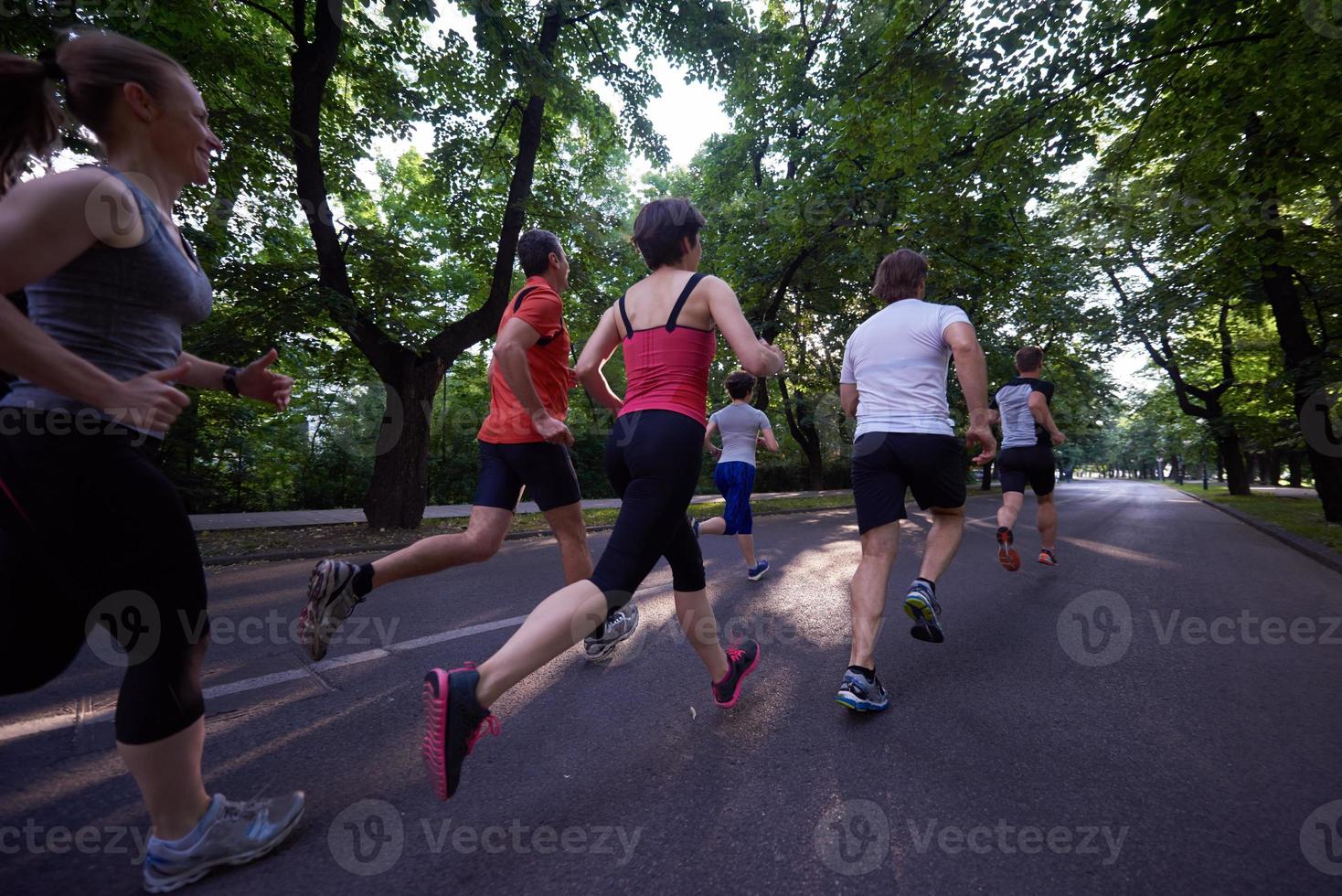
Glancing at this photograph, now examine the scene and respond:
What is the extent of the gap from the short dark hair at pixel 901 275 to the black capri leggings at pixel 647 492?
1.74m

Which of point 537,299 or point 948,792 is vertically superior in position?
point 537,299

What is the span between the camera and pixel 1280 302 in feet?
36.3

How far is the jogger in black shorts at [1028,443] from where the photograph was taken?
5875mm

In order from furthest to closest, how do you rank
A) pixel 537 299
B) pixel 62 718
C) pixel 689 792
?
pixel 537 299
pixel 62 718
pixel 689 792

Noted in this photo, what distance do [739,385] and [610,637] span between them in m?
2.96

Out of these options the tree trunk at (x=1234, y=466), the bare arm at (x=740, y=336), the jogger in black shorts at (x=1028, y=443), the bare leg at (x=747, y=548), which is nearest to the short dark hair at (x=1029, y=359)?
the jogger in black shorts at (x=1028, y=443)

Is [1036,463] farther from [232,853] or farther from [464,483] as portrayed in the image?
[464,483]

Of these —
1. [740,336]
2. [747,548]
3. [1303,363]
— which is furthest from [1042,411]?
[1303,363]

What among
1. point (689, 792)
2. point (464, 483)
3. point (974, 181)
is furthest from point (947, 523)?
point (464, 483)

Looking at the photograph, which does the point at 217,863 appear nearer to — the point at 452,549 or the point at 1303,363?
the point at 452,549

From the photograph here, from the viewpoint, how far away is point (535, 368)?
9.54 feet

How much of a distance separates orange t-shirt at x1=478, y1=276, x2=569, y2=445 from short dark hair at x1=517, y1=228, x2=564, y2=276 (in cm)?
6

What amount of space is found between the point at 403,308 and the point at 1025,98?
32.2ft

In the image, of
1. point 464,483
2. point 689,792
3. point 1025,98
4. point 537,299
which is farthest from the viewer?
point 464,483
